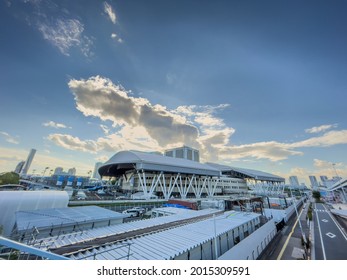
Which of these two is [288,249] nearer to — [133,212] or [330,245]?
[330,245]

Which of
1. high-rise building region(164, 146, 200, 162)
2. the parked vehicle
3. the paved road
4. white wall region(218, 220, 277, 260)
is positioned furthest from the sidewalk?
high-rise building region(164, 146, 200, 162)

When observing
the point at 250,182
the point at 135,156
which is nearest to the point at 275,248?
the point at 135,156

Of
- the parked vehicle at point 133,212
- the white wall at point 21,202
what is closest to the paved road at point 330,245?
the parked vehicle at point 133,212

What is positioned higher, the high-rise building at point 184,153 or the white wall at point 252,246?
the high-rise building at point 184,153

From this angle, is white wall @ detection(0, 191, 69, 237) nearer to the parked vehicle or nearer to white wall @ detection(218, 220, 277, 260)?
the parked vehicle

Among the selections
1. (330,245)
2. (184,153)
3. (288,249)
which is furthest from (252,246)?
(184,153)

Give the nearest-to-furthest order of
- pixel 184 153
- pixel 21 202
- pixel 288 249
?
pixel 21 202 → pixel 288 249 → pixel 184 153

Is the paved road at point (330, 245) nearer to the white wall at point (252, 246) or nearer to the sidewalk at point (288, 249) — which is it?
the sidewalk at point (288, 249)

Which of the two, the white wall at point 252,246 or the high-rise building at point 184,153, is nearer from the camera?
the white wall at point 252,246

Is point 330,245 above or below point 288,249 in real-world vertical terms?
above

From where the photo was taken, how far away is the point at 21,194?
18.8m

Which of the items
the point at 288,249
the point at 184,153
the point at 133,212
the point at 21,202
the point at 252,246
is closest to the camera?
the point at 252,246

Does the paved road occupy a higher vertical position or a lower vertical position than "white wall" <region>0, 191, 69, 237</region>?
lower
